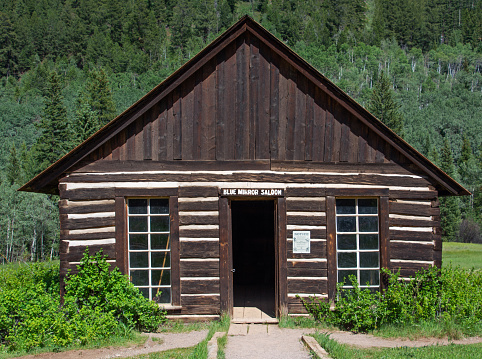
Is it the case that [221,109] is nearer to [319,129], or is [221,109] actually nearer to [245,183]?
[245,183]

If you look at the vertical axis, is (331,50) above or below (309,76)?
above

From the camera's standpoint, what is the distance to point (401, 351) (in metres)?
7.94

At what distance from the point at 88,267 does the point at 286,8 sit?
565 feet

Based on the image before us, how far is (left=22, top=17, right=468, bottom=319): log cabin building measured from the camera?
978cm

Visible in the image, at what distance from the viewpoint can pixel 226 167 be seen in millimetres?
9977

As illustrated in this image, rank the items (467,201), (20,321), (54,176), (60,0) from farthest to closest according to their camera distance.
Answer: (60,0), (467,201), (54,176), (20,321)

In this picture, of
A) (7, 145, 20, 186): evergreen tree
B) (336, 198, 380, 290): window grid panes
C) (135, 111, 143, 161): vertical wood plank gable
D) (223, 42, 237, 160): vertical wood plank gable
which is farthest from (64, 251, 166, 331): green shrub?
(7, 145, 20, 186): evergreen tree

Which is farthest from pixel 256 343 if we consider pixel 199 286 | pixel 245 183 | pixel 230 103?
pixel 230 103

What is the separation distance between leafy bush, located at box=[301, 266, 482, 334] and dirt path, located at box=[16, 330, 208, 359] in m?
2.56

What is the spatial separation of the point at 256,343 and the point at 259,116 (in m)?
4.47

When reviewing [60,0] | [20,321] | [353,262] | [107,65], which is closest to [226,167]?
[353,262]

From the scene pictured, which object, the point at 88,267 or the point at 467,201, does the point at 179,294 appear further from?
the point at 467,201

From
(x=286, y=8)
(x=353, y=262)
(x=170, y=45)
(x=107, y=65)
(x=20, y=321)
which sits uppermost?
(x=286, y=8)

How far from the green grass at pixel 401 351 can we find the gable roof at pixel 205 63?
3267 millimetres
